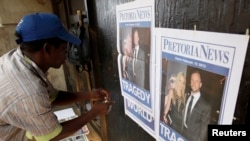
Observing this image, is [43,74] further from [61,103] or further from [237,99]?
[237,99]

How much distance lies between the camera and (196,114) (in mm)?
692

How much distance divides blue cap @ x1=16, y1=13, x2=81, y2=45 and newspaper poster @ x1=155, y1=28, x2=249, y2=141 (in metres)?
0.43

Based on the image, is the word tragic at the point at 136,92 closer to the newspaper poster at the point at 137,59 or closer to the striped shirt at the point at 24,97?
the newspaper poster at the point at 137,59

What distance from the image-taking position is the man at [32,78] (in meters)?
0.79

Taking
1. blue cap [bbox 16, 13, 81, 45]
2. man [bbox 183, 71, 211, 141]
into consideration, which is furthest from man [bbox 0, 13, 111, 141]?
man [bbox 183, 71, 211, 141]

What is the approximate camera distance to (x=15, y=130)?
0.98 meters

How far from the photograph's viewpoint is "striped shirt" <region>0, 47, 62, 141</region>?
2.59 ft

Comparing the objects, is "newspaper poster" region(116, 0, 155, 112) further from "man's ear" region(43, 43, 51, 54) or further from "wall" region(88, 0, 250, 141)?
"man's ear" region(43, 43, 51, 54)

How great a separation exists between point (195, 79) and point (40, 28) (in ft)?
2.11

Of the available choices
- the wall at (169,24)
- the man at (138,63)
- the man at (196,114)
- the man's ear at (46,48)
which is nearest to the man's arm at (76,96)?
the wall at (169,24)

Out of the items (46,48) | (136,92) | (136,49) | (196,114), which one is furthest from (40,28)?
(196,114)

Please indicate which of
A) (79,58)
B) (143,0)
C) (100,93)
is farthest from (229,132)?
(79,58)

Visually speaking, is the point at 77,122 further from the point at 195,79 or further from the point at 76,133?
the point at 76,133

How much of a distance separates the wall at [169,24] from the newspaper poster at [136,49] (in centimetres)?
7
